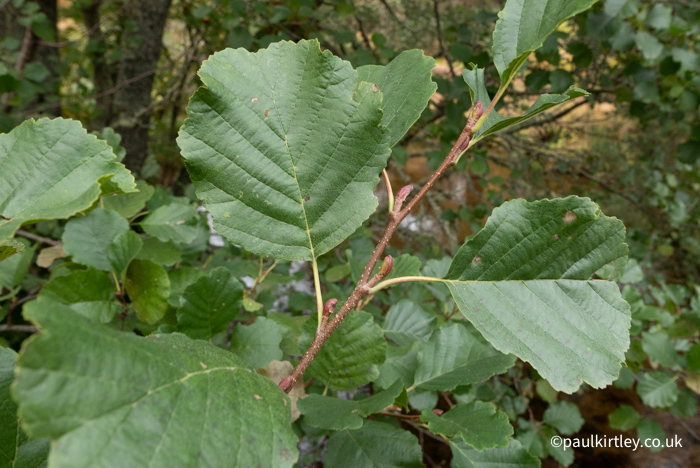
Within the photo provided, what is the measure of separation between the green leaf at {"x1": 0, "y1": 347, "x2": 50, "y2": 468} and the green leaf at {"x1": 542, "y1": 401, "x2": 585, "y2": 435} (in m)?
1.94

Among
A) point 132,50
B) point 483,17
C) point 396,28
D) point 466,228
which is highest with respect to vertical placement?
point 483,17

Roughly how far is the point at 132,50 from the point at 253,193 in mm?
2325

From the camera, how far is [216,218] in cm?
48

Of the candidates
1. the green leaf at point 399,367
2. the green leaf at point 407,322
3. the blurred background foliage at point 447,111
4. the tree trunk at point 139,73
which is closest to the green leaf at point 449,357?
the green leaf at point 399,367

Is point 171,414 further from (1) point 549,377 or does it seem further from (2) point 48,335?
(1) point 549,377

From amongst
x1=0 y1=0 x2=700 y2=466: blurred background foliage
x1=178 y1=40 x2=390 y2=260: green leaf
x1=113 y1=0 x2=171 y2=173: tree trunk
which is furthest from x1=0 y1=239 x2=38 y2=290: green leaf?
x1=113 y1=0 x2=171 y2=173: tree trunk

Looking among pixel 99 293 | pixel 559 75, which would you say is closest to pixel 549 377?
pixel 99 293

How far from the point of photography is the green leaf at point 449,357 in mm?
721

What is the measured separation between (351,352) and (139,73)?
2.34 metres

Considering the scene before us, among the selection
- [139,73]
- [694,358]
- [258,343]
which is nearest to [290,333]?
[258,343]

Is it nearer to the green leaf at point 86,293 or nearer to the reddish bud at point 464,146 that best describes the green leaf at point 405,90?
the reddish bud at point 464,146

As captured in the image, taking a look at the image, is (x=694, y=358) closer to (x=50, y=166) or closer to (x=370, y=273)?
(x=370, y=273)

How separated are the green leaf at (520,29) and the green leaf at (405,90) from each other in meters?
0.09

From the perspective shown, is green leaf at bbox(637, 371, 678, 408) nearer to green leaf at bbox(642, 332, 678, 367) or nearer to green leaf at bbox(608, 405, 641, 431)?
green leaf at bbox(642, 332, 678, 367)
